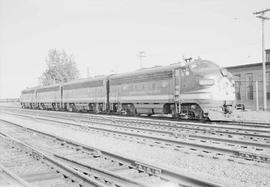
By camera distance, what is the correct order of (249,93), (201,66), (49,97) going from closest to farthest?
(201,66) < (249,93) < (49,97)

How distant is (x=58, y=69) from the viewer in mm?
83812

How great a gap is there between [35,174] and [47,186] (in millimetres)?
1126

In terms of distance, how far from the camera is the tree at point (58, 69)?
83438 millimetres

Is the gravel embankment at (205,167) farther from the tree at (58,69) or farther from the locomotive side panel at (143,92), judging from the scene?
the tree at (58,69)

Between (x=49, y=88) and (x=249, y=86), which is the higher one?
(x=49, y=88)

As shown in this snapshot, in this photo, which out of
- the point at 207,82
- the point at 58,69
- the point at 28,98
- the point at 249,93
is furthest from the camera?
the point at 58,69

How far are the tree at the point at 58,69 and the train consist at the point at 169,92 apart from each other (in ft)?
175

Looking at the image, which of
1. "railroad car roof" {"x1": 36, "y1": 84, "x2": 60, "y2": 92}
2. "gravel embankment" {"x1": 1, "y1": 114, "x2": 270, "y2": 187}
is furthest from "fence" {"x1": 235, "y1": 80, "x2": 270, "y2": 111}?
"gravel embankment" {"x1": 1, "y1": 114, "x2": 270, "y2": 187}

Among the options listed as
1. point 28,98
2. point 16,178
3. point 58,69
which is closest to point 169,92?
point 16,178

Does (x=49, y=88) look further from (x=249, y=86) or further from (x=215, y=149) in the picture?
(x=215, y=149)

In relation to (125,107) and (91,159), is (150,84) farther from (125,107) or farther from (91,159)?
(91,159)

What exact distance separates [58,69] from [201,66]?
6958 centimetres

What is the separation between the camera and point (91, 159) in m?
8.87

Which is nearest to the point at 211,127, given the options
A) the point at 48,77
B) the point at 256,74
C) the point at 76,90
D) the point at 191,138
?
the point at 191,138
